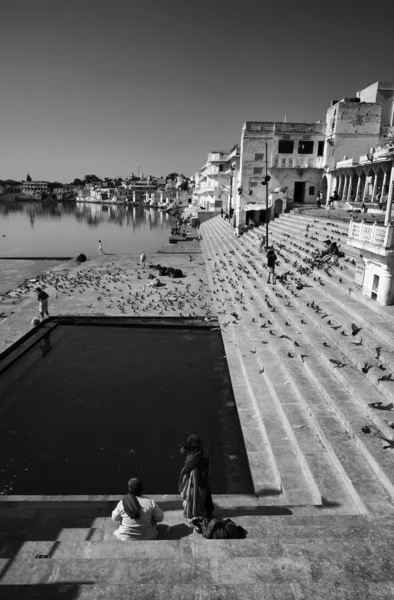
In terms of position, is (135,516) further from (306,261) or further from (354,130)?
(354,130)

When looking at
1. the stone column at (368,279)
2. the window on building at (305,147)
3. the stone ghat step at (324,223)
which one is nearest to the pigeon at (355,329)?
the stone column at (368,279)

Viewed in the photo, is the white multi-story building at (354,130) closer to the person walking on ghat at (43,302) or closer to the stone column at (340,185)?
the stone column at (340,185)

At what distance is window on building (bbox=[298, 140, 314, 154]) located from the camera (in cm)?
3403

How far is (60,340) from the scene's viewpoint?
483 inches

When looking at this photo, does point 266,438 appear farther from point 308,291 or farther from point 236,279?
point 236,279

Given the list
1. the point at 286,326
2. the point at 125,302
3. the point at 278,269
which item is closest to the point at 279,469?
the point at 286,326

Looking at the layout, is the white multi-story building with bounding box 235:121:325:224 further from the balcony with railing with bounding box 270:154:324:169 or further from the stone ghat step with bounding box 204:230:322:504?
the stone ghat step with bounding box 204:230:322:504

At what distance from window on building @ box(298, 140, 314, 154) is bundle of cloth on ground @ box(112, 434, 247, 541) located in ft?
114


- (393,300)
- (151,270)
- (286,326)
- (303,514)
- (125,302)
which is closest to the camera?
(303,514)

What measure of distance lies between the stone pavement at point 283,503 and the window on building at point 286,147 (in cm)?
2462

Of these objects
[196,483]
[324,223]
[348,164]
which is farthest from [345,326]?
[348,164]

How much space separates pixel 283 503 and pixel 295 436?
1.25m

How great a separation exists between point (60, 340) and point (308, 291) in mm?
8592

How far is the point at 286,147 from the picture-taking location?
112 ft
